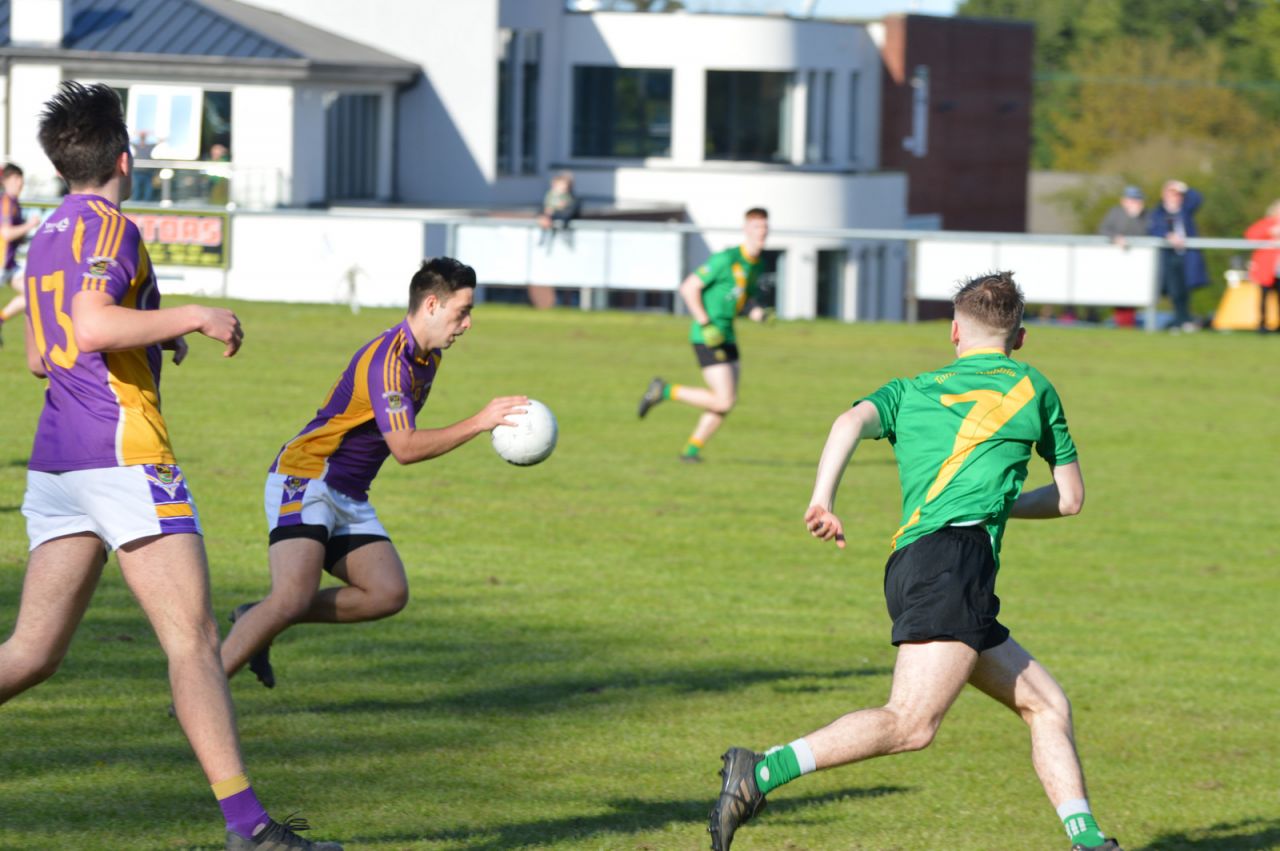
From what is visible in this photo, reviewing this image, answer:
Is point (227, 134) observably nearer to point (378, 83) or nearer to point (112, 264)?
point (378, 83)

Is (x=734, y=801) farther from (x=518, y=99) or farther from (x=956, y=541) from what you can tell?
(x=518, y=99)

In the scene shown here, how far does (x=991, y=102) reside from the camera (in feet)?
202

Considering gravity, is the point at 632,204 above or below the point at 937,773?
above

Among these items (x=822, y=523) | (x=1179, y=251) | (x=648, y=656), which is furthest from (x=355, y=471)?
(x=1179, y=251)

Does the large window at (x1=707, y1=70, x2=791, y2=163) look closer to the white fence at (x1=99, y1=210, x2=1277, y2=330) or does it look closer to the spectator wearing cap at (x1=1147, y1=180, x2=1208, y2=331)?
the white fence at (x1=99, y1=210, x2=1277, y2=330)

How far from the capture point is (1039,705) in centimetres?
603

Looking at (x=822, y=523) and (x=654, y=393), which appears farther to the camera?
(x=654, y=393)

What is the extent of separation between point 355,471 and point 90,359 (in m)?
2.00

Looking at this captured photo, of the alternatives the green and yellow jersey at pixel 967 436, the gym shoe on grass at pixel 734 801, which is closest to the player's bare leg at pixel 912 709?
the gym shoe on grass at pixel 734 801

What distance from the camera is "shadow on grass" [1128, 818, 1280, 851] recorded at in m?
6.97

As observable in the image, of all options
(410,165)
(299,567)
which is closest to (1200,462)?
(299,567)

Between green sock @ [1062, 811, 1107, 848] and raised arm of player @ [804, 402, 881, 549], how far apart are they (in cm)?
114

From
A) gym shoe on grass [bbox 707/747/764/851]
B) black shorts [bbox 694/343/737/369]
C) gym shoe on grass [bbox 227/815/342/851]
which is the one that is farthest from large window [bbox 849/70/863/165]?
gym shoe on grass [bbox 227/815/342/851]

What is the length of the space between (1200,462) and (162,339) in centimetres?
1420
